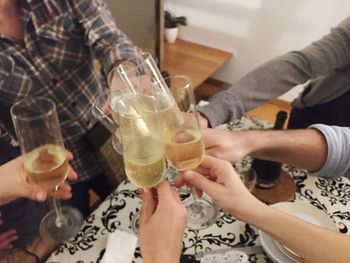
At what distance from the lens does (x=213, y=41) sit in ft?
9.66

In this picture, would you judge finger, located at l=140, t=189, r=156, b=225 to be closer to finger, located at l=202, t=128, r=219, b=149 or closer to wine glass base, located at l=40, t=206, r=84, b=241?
finger, located at l=202, t=128, r=219, b=149

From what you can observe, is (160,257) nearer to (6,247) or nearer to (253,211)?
(253,211)

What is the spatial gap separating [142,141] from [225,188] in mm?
224

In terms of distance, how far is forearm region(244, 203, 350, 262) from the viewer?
80 centimetres

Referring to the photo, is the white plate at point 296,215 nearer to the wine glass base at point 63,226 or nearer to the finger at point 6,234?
the wine glass base at point 63,226

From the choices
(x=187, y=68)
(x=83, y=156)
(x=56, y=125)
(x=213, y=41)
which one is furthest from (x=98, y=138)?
(x=213, y=41)

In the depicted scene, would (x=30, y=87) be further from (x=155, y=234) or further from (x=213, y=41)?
(x=213, y=41)

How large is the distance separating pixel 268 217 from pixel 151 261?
0.28m

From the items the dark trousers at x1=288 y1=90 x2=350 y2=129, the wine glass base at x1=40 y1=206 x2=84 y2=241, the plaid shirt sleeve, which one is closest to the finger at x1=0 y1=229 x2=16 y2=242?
the wine glass base at x1=40 y1=206 x2=84 y2=241

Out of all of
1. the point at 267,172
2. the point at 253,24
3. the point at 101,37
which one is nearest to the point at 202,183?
the point at 267,172

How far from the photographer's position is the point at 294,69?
141 centimetres

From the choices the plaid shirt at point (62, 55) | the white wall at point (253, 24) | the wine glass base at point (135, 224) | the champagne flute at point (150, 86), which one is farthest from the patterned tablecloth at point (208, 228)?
the white wall at point (253, 24)

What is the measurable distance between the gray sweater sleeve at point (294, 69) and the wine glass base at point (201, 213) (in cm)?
43

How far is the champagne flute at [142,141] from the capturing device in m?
0.72
